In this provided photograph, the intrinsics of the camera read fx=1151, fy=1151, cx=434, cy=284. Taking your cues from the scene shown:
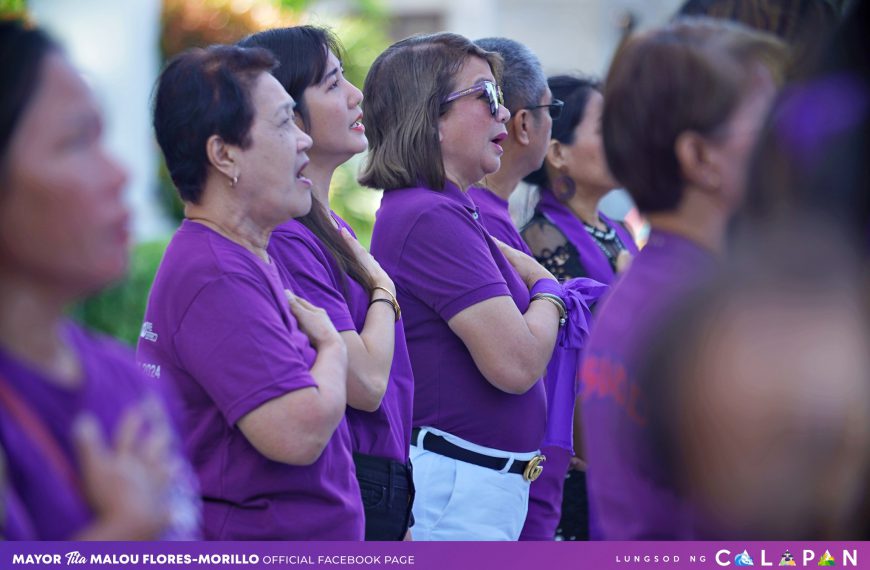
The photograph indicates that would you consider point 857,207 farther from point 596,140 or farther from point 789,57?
point 596,140

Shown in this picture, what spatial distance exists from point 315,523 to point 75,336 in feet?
2.83

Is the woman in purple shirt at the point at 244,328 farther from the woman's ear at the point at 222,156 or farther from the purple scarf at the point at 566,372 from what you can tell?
the purple scarf at the point at 566,372

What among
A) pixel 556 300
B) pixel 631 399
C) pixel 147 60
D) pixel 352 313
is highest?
pixel 631 399

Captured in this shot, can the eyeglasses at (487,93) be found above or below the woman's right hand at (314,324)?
above

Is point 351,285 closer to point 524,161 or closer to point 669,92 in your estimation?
point 524,161

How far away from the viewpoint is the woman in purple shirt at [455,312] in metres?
2.76

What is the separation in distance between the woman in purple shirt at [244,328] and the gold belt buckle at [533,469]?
728mm

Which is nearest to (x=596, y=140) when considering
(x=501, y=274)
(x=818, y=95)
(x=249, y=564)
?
(x=501, y=274)

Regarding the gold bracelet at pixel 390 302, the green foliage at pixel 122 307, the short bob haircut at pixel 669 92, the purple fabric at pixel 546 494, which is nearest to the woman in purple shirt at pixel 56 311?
the short bob haircut at pixel 669 92

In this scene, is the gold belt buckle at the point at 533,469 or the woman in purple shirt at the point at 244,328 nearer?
the woman in purple shirt at the point at 244,328

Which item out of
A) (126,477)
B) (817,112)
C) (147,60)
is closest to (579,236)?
(817,112)

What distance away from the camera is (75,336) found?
1.41m

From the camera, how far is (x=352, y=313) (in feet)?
8.39

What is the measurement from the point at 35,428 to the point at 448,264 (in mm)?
1582
